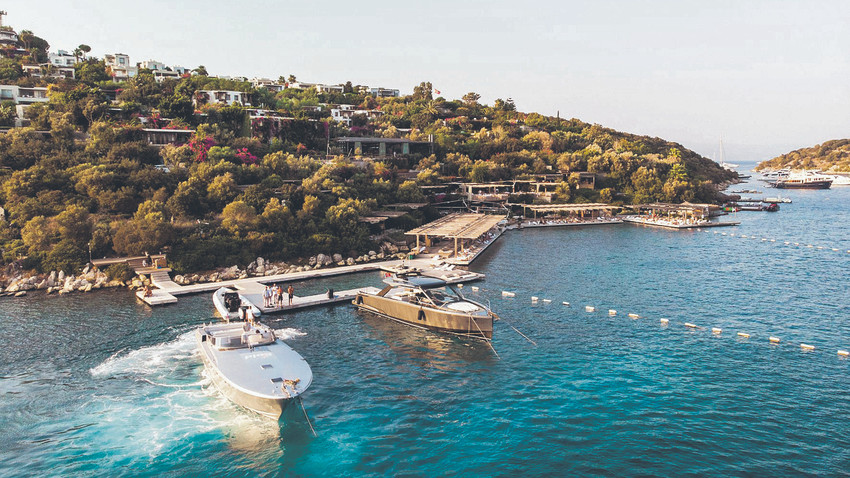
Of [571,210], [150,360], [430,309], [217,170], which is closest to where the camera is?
[150,360]

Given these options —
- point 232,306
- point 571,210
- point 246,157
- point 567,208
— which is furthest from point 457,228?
point 571,210

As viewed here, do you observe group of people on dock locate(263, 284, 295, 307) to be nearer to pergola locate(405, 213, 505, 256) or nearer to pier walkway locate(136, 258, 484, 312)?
pier walkway locate(136, 258, 484, 312)

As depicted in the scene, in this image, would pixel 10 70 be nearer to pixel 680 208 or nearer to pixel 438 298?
pixel 438 298

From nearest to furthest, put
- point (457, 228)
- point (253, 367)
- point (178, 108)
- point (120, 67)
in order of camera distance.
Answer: point (253, 367)
point (457, 228)
point (178, 108)
point (120, 67)

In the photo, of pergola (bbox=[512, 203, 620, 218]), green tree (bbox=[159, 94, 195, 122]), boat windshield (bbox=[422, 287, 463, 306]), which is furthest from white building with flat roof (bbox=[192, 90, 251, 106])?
boat windshield (bbox=[422, 287, 463, 306])

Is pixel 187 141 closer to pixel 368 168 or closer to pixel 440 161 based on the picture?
pixel 368 168

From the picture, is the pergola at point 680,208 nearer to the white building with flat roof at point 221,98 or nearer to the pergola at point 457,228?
the pergola at point 457,228

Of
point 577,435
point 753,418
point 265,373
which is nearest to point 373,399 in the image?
point 265,373
